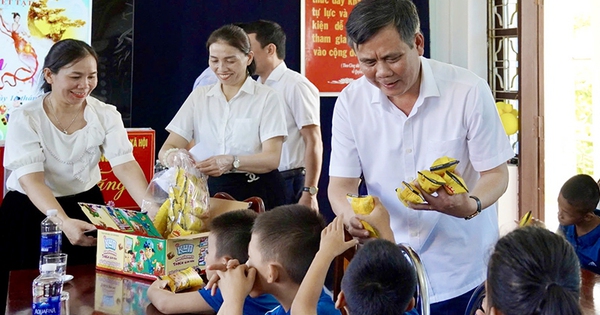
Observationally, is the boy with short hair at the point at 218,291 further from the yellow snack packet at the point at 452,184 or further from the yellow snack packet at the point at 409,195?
the yellow snack packet at the point at 452,184

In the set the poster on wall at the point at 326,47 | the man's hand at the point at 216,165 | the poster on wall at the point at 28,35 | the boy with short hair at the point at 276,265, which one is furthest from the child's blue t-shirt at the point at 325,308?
the poster on wall at the point at 326,47

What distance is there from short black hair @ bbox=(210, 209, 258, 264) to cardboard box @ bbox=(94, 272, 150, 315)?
27cm

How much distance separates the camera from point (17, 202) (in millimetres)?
2932

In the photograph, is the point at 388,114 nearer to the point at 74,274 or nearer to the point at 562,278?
the point at 562,278

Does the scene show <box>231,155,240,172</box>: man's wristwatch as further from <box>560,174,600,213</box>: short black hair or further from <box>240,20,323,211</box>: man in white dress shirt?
<box>560,174,600,213</box>: short black hair

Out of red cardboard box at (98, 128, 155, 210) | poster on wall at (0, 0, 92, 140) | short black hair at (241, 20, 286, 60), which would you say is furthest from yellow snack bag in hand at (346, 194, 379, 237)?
poster on wall at (0, 0, 92, 140)

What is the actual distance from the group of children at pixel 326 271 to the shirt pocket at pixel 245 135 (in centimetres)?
116

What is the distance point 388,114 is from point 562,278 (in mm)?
958

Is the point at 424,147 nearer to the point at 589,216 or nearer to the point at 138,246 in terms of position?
the point at 138,246

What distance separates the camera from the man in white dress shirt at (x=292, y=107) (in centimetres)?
404

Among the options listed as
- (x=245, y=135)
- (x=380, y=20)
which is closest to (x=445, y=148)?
(x=380, y=20)

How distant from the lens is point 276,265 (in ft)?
6.01

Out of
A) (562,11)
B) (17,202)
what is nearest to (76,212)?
(17,202)

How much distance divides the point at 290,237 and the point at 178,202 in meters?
0.72
